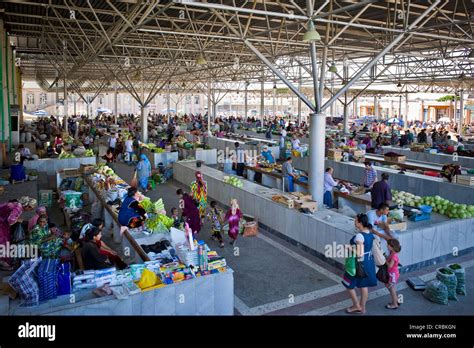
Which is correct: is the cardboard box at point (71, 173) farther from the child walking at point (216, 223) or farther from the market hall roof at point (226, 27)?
the child walking at point (216, 223)

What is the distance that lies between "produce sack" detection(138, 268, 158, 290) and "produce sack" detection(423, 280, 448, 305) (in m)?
4.06

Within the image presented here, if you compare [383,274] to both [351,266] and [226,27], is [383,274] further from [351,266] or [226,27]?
[226,27]

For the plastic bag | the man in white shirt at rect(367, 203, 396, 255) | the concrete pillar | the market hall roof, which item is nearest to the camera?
the man in white shirt at rect(367, 203, 396, 255)

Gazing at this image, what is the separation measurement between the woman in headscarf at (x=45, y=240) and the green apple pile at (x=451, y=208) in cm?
735

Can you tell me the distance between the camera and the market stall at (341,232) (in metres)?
7.96

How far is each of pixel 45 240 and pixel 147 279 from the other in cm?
297

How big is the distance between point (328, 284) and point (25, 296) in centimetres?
451

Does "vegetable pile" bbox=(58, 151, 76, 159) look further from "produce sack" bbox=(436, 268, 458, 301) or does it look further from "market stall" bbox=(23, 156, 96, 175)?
"produce sack" bbox=(436, 268, 458, 301)

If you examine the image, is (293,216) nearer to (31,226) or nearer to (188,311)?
(188,311)

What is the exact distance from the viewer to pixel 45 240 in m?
7.59

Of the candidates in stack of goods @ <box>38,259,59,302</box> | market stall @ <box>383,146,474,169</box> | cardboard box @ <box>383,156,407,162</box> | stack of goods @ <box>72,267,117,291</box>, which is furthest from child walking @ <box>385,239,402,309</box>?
market stall @ <box>383,146,474,169</box>

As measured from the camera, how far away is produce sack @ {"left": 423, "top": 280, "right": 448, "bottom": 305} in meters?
6.64
